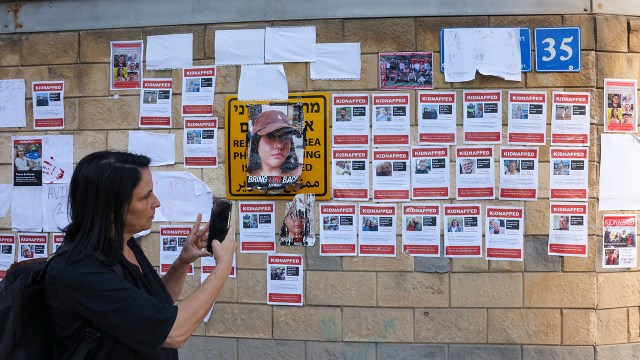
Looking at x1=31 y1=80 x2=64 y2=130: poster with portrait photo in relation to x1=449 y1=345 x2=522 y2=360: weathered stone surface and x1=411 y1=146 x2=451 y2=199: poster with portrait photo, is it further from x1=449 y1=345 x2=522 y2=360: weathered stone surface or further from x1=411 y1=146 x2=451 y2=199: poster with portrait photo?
x1=449 y1=345 x2=522 y2=360: weathered stone surface

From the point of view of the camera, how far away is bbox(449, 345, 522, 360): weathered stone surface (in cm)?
425

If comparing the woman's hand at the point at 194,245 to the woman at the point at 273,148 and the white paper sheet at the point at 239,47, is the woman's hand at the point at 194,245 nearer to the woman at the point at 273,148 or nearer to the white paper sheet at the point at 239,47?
the woman at the point at 273,148

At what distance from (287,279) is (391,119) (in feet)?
4.78

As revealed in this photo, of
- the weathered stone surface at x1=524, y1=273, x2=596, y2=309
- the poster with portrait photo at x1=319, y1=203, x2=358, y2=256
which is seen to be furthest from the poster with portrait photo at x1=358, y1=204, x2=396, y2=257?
the weathered stone surface at x1=524, y1=273, x2=596, y2=309

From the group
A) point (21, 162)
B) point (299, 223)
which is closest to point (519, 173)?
point (299, 223)

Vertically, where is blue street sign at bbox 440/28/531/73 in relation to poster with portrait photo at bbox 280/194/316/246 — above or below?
above

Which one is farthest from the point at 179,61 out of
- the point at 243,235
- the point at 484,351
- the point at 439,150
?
the point at 484,351

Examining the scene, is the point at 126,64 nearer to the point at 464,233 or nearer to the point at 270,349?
the point at 270,349

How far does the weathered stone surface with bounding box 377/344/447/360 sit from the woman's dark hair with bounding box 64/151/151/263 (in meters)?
2.75

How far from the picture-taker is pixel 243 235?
177 inches

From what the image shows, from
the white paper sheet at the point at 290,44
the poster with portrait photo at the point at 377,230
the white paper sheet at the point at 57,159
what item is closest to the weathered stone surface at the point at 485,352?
the poster with portrait photo at the point at 377,230

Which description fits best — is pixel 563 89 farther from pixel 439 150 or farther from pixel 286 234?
pixel 286 234

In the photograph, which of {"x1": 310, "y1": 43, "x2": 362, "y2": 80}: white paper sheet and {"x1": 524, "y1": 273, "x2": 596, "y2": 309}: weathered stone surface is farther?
{"x1": 310, "y1": 43, "x2": 362, "y2": 80}: white paper sheet

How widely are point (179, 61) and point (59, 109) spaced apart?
112 cm
